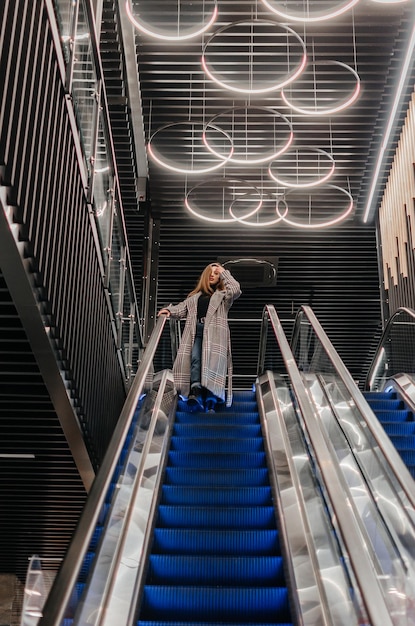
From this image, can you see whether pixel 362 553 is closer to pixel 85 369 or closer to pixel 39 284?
pixel 39 284

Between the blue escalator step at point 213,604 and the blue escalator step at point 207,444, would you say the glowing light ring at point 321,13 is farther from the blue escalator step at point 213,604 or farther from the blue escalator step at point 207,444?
the blue escalator step at point 213,604

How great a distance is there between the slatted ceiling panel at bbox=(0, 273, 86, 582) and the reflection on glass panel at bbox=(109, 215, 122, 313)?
69.9 inches

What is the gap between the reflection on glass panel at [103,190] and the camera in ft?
21.2

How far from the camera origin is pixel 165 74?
989 cm

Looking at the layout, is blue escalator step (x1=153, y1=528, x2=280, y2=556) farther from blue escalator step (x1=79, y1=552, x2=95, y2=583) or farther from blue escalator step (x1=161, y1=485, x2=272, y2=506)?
blue escalator step (x1=79, y1=552, x2=95, y2=583)

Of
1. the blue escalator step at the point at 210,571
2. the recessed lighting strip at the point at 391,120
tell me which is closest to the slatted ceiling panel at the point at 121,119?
the recessed lighting strip at the point at 391,120

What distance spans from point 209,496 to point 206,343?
225 cm

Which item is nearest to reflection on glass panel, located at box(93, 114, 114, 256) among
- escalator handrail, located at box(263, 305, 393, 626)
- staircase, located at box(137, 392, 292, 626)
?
staircase, located at box(137, 392, 292, 626)

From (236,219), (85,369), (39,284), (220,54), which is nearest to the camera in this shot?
(39,284)

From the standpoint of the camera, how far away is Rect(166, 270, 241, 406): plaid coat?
710 cm

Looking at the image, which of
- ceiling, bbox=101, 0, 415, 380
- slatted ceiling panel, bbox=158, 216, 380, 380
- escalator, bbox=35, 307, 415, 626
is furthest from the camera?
slatted ceiling panel, bbox=158, 216, 380, 380

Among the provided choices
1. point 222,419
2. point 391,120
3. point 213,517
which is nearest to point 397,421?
point 222,419

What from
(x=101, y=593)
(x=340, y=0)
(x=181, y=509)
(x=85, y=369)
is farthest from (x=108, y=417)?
(x=340, y=0)

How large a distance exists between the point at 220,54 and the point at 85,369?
5005mm
